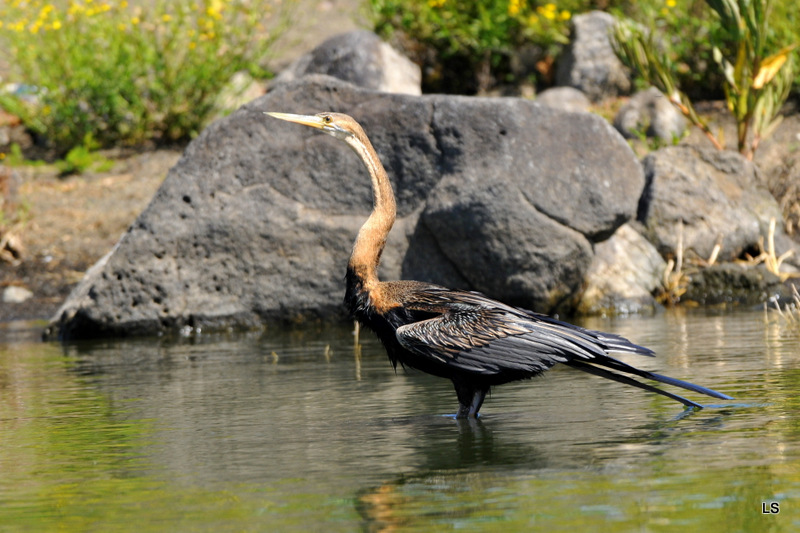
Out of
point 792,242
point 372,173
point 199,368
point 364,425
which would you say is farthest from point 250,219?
point 792,242

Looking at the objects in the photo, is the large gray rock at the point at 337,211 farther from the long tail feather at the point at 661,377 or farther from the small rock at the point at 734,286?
the long tail feather at the point at 661,377

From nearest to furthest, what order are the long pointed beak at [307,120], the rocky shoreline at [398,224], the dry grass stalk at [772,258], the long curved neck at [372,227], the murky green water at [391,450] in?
the murky green water at [391,450]
the long curved neck at [372,227]
the long pointed beak at [307,120]
the rocky shoreline at [398,224]
the dry grass stalk at [772,258]

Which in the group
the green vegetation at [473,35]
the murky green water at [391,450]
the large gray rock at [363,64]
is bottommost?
the murky green water at [391,450]

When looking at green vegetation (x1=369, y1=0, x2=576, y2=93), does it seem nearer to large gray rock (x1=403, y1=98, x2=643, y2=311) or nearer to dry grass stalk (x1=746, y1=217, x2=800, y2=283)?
dry grass stalk (x1=746, y1=217, x2=800, y2=283)

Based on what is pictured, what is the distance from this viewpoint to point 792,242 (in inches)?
547

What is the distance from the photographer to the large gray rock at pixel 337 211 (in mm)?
11281

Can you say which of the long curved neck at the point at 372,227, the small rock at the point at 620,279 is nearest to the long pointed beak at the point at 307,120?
the long curved neck at the point at 372,227

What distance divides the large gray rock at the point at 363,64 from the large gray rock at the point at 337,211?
15.5ft

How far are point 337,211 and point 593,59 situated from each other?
8.68m

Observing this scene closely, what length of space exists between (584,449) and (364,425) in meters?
1.49

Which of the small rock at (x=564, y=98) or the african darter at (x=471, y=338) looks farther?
the small rock at (x=564, y=98)

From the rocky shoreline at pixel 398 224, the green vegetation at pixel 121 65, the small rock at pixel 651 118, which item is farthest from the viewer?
the green vegetation at pixel 121 65

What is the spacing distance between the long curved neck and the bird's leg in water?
2.90 feet

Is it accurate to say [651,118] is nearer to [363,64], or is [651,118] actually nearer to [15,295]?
[363,64]
